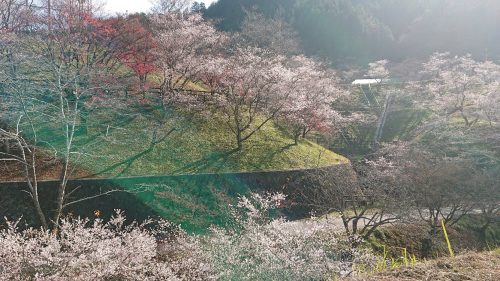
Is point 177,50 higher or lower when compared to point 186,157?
higher

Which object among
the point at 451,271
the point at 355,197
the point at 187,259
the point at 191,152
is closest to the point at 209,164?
the point at 191,152

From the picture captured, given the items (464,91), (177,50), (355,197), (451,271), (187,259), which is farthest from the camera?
(464,91)

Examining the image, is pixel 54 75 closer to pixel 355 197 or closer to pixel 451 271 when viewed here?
pixel 355 197

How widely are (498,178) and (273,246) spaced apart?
48.2ft

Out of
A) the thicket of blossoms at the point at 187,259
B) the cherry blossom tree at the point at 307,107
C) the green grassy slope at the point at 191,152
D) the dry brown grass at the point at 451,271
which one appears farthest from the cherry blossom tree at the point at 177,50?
the dry brown grass at the point at 451,271

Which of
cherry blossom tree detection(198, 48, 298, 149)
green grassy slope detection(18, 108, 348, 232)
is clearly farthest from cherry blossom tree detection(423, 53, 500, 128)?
cherry blossom tree detection(198, 48, 298, 149)

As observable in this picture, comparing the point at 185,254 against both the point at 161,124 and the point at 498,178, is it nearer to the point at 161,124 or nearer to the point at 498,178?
the point at 161,124

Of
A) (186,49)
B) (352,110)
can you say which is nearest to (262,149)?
(186,49)

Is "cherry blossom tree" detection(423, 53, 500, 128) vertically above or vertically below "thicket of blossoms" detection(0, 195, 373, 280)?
above

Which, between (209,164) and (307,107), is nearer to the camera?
(209,164)

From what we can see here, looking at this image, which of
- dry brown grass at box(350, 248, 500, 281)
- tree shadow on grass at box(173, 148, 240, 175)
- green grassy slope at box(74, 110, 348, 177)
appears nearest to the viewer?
dry brown grass at box(350, 248, 500, 281)

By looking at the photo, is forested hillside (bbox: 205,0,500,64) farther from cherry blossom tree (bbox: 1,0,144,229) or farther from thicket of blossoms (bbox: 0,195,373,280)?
thicket of blossoms (bbox: 0,195,373,280)

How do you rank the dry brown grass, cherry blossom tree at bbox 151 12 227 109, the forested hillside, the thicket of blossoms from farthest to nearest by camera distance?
the forested hillside
cherry blossom tree at bbox 151 12 227 109
the thicket of blossoms
the dry brown grass

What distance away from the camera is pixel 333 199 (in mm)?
17953
